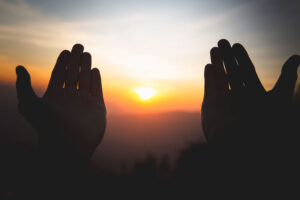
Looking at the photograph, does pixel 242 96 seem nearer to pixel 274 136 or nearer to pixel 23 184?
pixel 274 136

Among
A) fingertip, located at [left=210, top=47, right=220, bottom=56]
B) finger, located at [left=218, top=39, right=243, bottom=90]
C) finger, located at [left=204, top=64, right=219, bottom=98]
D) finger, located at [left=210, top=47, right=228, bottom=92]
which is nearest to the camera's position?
finger, located at [left=218, top=39, right=243, bottom=90]

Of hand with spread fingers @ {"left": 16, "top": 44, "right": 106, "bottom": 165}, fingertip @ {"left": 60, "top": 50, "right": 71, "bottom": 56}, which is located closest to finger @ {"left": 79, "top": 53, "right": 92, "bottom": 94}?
hand with spread fingers @ {"left": 16, "top": 44, "right": 106, "bottom": 165}

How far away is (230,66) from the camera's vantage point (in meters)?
3.27

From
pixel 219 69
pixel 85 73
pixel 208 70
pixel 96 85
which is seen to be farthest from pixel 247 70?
pixel 85 73

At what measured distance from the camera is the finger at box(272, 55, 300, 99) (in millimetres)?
2402

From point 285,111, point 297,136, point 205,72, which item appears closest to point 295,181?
point 297,136

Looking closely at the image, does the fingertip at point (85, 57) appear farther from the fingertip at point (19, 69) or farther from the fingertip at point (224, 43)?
the fingertip at point (224, 43)

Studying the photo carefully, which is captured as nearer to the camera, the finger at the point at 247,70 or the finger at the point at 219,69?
the finger at the point at 247,70

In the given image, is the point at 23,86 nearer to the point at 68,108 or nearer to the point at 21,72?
the point at 21,72

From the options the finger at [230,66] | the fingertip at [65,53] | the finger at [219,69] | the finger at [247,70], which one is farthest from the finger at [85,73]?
the finger at [247,70]

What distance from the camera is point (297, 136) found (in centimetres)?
228

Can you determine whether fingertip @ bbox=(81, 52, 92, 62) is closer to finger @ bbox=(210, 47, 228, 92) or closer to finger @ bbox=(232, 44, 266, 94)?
finger @ bbox=(210, 47, 228, 92)

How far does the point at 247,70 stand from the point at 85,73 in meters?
3.94

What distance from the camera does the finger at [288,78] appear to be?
2402mm
